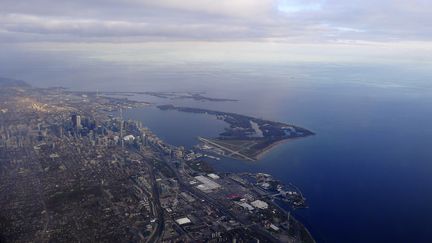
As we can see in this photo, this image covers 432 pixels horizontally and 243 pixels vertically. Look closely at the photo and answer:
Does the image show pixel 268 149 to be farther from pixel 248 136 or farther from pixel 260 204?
pixel 260 204

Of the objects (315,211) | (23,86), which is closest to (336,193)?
(315,211)

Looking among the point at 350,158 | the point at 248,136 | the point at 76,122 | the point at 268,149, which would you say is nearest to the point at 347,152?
the point at 350,158

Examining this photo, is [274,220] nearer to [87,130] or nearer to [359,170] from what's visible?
[359,170]

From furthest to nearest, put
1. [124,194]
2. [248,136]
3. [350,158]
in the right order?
[248,136] < [350,158] < [124,194]

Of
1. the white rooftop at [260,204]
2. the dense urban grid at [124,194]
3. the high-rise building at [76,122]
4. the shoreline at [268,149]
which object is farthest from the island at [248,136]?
the high-rise building at [76,122]

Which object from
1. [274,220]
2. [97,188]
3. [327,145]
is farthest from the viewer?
[327,145]

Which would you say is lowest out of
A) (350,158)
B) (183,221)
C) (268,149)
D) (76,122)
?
(183,221)
